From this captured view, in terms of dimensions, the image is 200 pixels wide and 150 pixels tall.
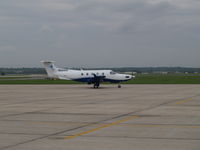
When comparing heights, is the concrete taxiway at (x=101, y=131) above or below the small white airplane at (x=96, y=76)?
below

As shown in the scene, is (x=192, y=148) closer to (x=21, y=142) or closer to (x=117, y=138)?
(x=117, y=138)

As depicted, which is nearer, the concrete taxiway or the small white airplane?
the concrete taxiway

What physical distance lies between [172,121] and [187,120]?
0.72 metres

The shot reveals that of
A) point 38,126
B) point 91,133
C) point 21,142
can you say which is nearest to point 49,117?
point 38,126

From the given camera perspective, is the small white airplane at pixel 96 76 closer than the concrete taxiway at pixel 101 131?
No

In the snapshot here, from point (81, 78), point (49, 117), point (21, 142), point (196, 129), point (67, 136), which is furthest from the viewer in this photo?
point (81, 78)

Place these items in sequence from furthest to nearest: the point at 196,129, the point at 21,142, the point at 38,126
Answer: the point at 38,126 → the point at 196,129 → the point at 21,142

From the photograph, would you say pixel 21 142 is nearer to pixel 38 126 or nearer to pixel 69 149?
pixel 69 149

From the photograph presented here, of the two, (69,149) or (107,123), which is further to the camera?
(107,123)

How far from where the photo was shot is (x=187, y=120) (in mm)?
16234

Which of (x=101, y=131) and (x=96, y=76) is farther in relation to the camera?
(x=96, y=76)

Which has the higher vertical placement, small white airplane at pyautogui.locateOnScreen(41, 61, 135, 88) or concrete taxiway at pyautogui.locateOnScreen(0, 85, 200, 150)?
small white airplane at pyautogui.locateOnScreen(41, 61, 135, 88)

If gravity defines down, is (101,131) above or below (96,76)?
below

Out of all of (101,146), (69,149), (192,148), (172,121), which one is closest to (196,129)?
(172,121)
